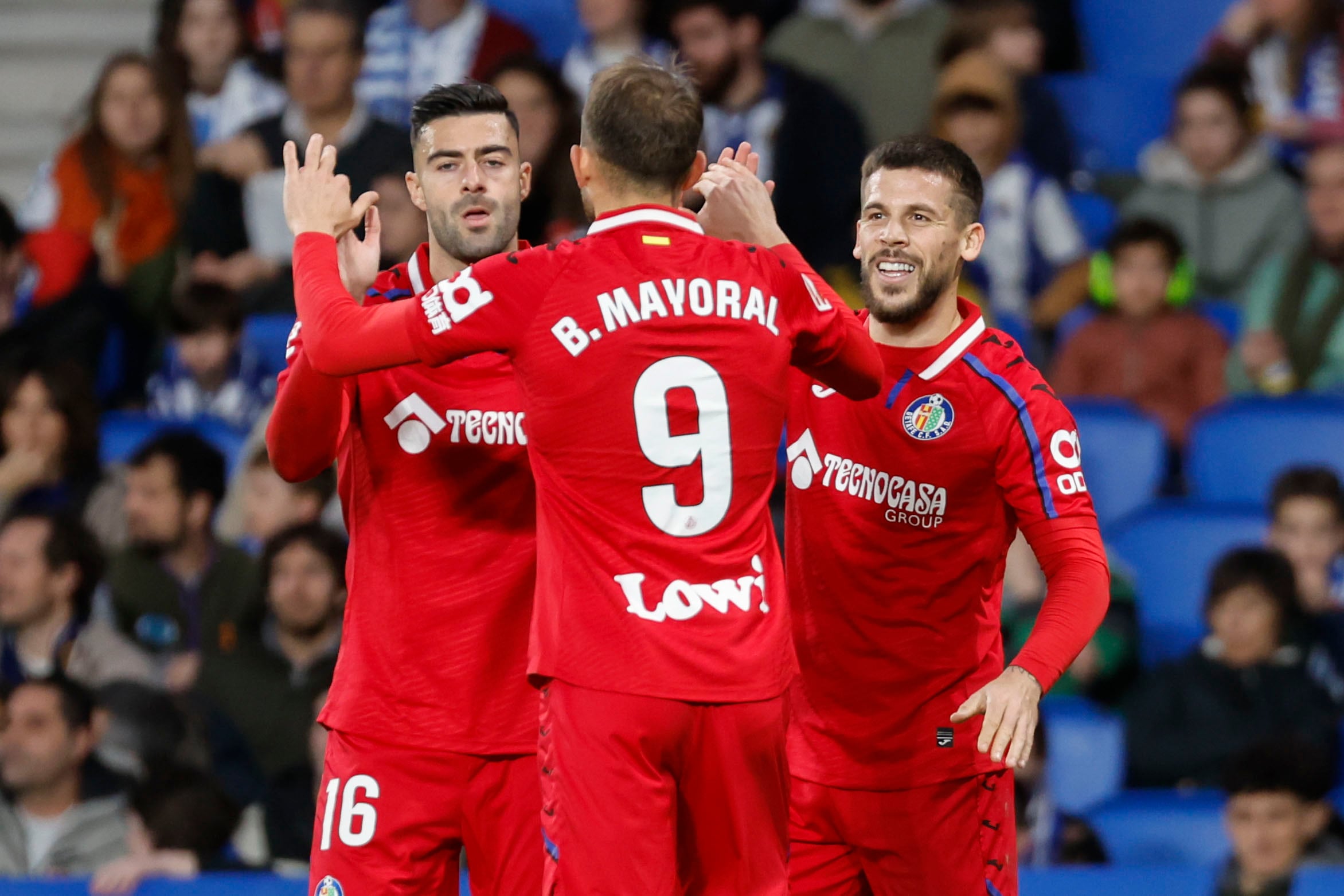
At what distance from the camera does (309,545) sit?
7.14 m

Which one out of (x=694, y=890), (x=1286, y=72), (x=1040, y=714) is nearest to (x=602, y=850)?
(x=694, y=890)

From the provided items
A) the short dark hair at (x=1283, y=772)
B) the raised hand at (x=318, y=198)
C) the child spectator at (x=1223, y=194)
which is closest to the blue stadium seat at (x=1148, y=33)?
the child spectator at (x=1223, y=194)

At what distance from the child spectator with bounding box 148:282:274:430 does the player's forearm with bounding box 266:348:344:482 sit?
4613 millimetres

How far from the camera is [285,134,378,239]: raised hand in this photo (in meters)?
4.15

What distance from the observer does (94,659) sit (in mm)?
7445

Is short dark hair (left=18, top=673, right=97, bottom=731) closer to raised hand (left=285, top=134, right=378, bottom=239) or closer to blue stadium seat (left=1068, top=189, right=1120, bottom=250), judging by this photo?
raised hand (left=285, top=134, right=378, bottom=239)

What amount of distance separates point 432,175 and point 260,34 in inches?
257

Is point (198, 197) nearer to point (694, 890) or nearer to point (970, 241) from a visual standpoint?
point (970, 241)

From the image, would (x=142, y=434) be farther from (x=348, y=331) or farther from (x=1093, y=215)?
(x=348, y=331)

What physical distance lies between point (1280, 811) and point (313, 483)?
395 centimetres

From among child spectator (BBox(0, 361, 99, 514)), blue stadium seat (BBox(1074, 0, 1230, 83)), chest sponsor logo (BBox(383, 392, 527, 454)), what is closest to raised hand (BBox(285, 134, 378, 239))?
chest sponsor logo (BBox(383, 392, 527, 454))

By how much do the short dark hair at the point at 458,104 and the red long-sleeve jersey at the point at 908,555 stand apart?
1.04 metres

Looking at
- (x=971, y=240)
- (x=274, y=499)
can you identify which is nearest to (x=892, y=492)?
(x=971, y=240)

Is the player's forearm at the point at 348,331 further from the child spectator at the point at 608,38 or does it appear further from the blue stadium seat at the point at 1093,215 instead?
the blue stadium seat at the point at 1093,215
